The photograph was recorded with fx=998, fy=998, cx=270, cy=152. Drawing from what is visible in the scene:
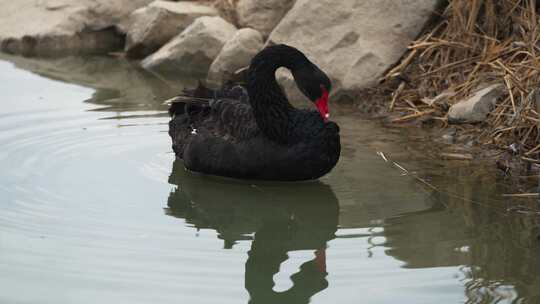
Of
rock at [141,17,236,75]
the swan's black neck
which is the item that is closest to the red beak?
the swan's black neck

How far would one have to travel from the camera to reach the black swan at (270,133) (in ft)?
15.9

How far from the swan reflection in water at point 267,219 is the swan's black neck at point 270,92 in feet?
1.02

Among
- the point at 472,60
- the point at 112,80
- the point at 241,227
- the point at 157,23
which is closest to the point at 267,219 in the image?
the point at 241,227

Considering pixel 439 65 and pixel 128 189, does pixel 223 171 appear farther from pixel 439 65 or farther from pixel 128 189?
pixel 439 65

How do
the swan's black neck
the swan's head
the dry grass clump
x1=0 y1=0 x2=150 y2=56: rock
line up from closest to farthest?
the swan's head, the swan's black neck, the dry grass clump, x1=0 y1=0 x2=150 y2=56: rock

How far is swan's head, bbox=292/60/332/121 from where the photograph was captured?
15.6 feet

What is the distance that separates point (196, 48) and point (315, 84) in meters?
3.59

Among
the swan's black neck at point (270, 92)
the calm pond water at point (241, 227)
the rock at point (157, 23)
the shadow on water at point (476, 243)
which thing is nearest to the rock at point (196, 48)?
the rock at point (157, 23)

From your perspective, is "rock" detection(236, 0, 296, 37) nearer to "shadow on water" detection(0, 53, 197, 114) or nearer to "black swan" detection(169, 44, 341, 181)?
"shadow on water" detection(0, 53, 197, 114)

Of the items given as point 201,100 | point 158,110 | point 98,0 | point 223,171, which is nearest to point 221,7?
point 98,0

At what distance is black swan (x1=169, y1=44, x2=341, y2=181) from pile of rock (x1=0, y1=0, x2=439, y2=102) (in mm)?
1880

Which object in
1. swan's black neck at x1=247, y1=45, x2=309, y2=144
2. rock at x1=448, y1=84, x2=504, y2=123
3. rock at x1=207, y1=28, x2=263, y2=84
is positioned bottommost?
rock at x1=207, y1=28, x2=263, y2=84

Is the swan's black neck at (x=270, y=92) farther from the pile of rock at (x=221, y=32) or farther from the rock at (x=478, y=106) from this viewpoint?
the pile of rock at (x=221, y=32)

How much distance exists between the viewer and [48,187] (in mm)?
4820
